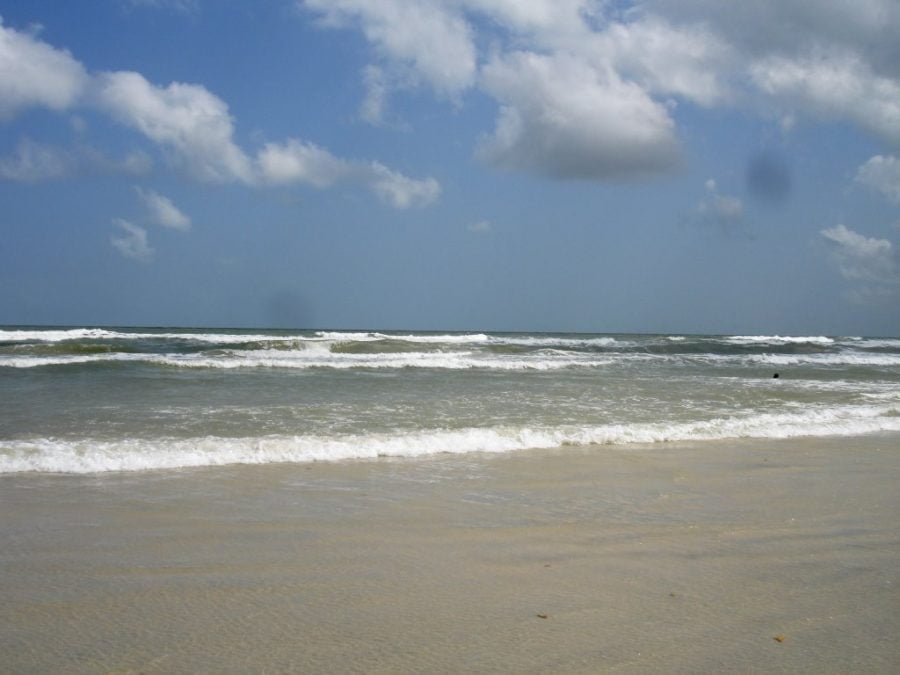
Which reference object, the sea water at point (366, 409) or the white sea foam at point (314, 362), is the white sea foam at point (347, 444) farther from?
the white sea foam at point (314, 362)

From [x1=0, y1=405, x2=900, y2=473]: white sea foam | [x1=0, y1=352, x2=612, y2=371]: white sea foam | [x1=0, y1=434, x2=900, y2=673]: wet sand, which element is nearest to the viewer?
[x1=0, y1=434, x2=900, y2=673]: wet sand

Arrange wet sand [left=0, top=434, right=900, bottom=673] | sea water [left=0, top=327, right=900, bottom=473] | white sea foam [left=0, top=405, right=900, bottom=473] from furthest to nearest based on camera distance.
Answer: sea water [left=0, top=327, right=900, bottom=473] → white sea foam [left=0, top=405, right=900, bottom=473] → wet sand [left=0, top=434, right=900, bottom=673]

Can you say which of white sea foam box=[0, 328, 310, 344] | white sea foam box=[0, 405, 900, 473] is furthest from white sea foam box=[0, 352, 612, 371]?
white sea foam box=[0, 405, 900, 473]

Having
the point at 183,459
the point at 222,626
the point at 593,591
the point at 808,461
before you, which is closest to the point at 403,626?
the point at 222,626

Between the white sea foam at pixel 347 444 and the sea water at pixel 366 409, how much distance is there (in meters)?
0.02

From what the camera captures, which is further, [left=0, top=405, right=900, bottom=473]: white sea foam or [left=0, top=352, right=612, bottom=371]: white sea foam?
[left=0, top=352, right=612, bottom=371]: white sea foam

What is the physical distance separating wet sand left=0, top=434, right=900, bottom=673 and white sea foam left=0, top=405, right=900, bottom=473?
0.44 m

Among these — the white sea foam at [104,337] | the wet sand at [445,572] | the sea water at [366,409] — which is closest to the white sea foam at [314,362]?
the sea water at [366,409]

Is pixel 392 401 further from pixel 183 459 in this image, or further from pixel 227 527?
pixel 227 527

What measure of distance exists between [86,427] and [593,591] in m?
6.76

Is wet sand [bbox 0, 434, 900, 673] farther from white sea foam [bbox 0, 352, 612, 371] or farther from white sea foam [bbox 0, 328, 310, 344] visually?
white sea foam [bbox 0, 328, 310, 344]

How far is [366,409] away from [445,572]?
252 inches

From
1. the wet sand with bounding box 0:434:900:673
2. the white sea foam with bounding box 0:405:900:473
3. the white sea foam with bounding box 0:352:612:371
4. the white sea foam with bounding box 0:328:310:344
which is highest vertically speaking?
the white sea foam with bounding box 0:328:310:344

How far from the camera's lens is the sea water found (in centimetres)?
673
